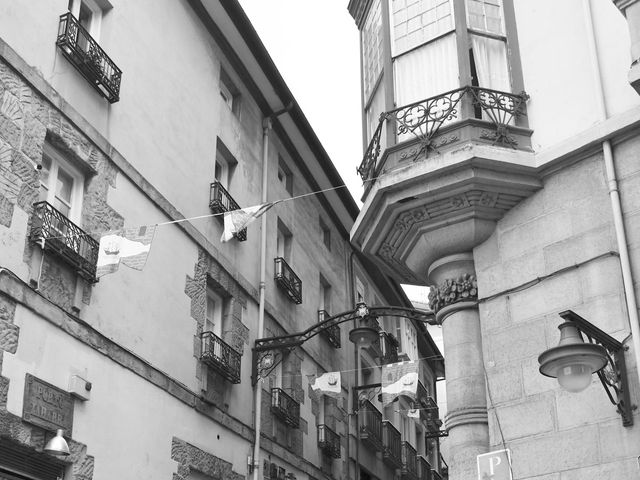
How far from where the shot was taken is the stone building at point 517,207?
9.55m

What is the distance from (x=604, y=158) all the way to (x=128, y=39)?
832 centimetres

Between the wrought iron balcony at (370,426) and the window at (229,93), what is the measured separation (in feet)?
29.1

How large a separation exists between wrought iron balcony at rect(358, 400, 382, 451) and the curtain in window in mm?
13669

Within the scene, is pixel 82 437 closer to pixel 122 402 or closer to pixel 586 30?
pixel 122 402

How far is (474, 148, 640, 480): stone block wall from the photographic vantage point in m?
9.29

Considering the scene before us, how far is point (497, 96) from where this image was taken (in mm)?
11430

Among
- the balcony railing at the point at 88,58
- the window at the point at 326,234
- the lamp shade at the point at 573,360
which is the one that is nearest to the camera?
the lamp shade at the point at 573,360

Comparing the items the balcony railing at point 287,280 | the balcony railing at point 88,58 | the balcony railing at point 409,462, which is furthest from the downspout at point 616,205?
the balcony railing at point 409,462

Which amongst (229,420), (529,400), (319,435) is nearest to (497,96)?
(529,400)

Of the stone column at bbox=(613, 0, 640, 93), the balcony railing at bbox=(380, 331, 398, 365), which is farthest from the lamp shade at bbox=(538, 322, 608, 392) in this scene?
the balcony railing at bbox=(380, 331, 398, 365)

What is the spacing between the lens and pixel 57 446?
10.9 meters

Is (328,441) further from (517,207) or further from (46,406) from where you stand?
(517,207)

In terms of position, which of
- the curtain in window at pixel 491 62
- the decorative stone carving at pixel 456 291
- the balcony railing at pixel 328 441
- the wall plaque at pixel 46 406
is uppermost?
the curtain in window at pixel 491 62

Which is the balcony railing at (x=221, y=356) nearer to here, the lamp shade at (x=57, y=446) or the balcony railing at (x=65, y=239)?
the balcony railing at (x=65, y=239)
